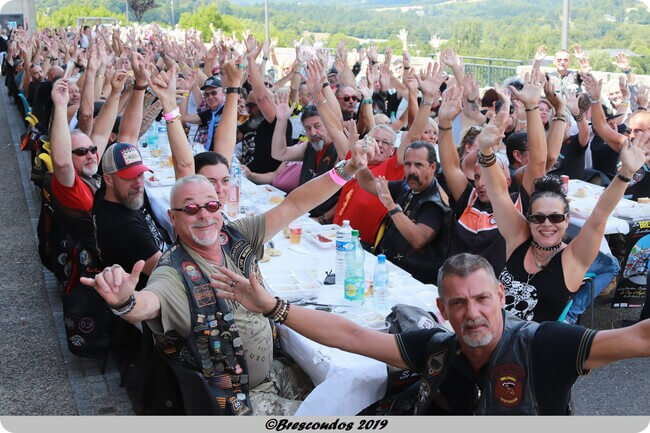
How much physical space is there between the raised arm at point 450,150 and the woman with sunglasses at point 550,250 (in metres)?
1.24

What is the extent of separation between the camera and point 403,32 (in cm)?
1124

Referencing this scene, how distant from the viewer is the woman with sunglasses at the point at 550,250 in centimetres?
373

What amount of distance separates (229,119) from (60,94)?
1318 mm

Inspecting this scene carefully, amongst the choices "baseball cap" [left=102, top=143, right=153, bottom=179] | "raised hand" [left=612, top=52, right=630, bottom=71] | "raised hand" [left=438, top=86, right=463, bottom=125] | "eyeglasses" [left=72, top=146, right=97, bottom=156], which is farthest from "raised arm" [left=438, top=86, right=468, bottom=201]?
"raised hand" [left=612, top=52, right=630, bottom=71]

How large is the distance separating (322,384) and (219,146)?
2.46 metres

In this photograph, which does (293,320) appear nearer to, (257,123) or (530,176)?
(530,176)

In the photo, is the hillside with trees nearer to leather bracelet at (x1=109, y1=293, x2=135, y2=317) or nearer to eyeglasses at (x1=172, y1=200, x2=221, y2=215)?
eyeglasses at (x1=172, y1=200, x2=221, y2=215)

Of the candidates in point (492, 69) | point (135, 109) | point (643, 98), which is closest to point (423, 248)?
point (135, 109)

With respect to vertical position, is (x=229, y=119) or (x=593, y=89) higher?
(x=229, y=119)

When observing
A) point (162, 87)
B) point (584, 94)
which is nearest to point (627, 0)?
point (584, 94)

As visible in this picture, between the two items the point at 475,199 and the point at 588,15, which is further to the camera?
the point at 588,15

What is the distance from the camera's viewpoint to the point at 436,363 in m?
2.82

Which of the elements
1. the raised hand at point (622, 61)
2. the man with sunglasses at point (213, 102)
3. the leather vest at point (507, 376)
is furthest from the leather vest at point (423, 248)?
the raised hand at point (622, 61)

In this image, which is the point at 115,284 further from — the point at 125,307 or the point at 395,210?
the point at 395,210
